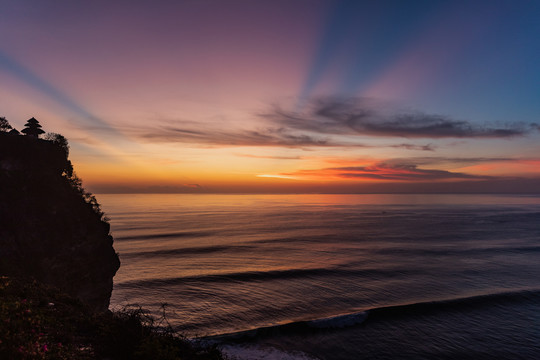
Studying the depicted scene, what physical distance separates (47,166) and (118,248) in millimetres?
41362

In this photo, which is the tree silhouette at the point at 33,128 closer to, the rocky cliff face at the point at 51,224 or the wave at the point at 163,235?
the rocky cliff face at the point at 51,224

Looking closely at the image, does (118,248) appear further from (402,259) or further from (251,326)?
(402,259)

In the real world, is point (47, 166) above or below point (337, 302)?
above

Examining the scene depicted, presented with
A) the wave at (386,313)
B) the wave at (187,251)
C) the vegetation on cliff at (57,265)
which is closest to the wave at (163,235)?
the wave at (187,251)

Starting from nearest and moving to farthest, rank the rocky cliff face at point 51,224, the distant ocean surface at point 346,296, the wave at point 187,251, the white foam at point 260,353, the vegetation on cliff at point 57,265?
the vegetation on cliff at point 57,265 → the white foam at point 260,353 → the rocky cliff face at point 51,224 → the distant ocean surface at point 346,296 → the wave at point 187,251

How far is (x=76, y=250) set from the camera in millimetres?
24922

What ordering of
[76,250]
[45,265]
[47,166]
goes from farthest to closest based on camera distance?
[47,166]
[76,250]
[45,265]

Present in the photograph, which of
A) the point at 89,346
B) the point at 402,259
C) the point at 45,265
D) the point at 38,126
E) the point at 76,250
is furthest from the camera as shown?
the point at 402,259

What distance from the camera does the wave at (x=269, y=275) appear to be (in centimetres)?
3912

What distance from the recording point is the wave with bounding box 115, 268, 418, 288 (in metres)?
39.1

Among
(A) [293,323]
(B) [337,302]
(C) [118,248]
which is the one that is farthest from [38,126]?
(B) [337,302]

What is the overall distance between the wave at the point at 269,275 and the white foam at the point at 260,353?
19.0 m

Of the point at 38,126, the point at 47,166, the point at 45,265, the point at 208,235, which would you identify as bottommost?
the point at 208,235

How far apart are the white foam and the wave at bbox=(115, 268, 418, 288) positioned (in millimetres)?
19033
